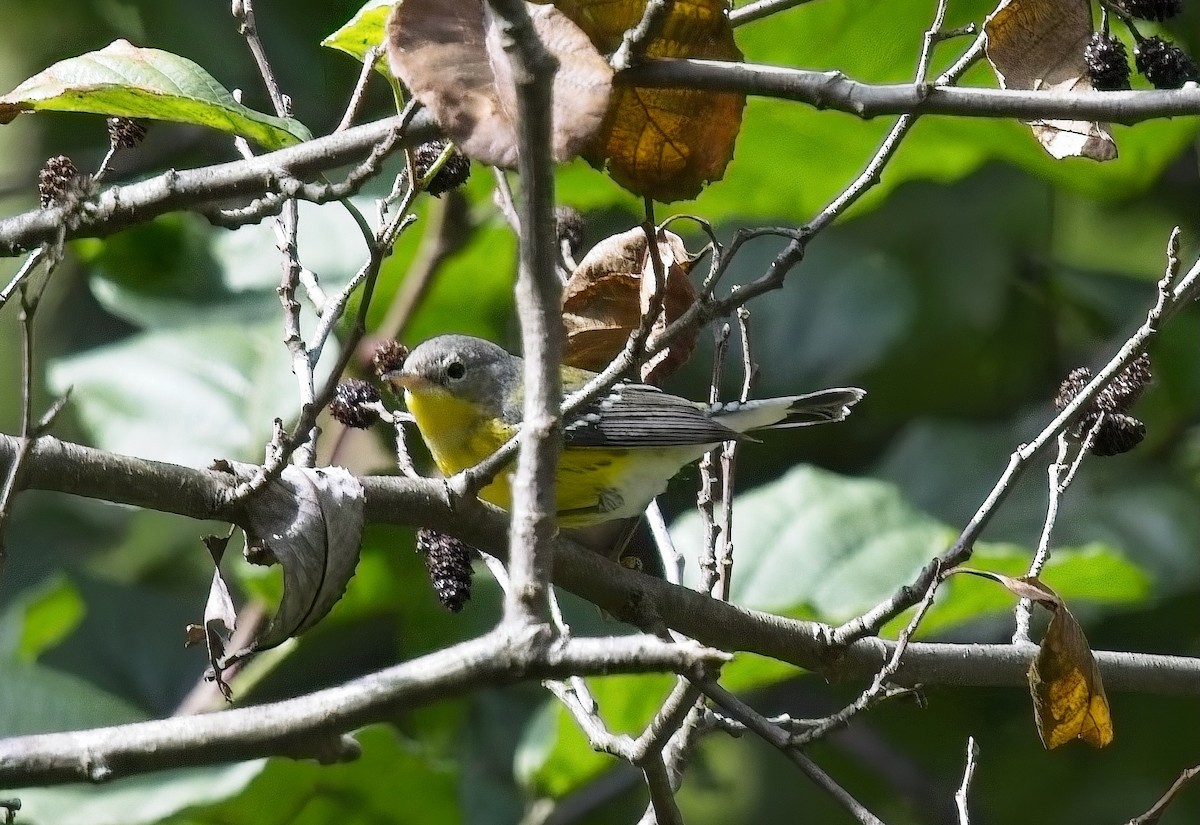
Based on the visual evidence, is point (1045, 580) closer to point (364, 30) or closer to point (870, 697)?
point (870, 697)

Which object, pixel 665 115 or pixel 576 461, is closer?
pixel 665 115

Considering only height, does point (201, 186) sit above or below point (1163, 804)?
above

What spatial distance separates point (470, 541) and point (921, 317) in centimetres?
300

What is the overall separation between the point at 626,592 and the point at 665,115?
0.72 m

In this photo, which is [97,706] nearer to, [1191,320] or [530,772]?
[530,772]

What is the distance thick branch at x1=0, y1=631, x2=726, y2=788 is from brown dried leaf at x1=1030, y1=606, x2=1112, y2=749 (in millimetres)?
962

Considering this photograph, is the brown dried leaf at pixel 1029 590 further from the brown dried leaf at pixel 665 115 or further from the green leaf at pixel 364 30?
the green leaf at pixel 364 30

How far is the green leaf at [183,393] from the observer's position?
3730 mm

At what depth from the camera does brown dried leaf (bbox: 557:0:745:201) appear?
5.72 ft

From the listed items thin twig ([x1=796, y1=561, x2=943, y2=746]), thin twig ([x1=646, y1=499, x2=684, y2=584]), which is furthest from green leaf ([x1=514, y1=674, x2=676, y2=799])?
thin twig ([x1=796, y1=561, x2=943, y2=746])

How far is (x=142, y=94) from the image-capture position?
188 cm

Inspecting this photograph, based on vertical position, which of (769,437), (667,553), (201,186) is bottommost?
(769,437)

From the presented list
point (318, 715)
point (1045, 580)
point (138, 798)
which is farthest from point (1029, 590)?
point (138, 798)

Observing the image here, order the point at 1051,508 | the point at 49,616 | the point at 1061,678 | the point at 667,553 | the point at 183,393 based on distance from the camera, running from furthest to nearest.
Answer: the point at 49,616
the point at 183,393
the point at 667,553
the point at 1051,508
the point at 1061,678
